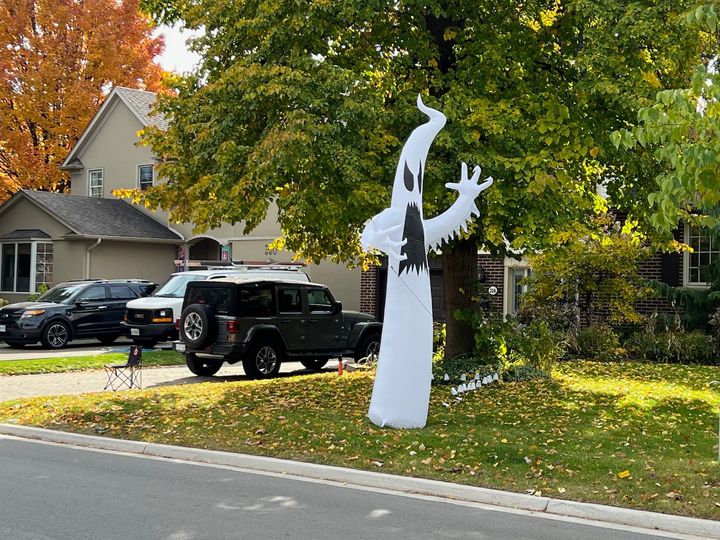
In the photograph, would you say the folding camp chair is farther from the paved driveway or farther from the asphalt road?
the asphalt road

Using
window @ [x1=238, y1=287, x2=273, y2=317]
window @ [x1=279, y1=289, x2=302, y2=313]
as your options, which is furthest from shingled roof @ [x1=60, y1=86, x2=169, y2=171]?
window @ [x1=238, y1=287, x2=273, y2=317]

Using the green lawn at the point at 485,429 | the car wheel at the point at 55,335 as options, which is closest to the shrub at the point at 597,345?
the green lawn at the point at 485,429

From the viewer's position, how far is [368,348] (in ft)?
63.7

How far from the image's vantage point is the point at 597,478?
841 centimetres

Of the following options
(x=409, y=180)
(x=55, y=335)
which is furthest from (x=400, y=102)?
(x=55, y=335)

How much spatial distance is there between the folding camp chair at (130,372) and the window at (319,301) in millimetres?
3802

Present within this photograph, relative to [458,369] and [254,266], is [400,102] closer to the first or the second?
[458,369]

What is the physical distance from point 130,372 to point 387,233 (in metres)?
7.53

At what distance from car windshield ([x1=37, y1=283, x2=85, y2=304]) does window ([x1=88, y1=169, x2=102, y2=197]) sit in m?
12.8

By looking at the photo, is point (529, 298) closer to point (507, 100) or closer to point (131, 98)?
point (507, 100)

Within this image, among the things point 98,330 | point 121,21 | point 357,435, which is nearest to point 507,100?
point 357,435

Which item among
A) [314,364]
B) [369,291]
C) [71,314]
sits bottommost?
[314,364]

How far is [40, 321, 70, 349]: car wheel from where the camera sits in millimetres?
22750

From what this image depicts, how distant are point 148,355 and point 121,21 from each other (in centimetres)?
2204
